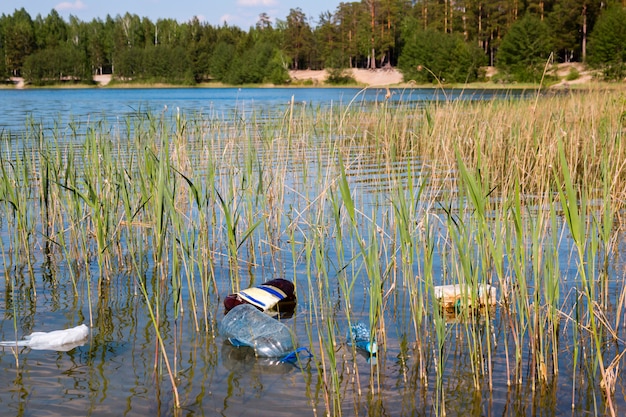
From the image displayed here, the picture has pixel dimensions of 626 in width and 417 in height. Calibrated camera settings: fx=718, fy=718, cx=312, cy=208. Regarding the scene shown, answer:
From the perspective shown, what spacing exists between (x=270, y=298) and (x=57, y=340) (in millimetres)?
1092

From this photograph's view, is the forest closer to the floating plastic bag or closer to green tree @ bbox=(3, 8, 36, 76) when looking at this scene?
green tree @ bbox=(3, 8, 36, 76)

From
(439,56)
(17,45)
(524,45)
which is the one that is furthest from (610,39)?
(17,45)

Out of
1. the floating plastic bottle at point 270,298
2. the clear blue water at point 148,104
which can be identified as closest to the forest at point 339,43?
the clear blue water at point 148,104

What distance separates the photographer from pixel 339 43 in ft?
266

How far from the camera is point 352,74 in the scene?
7031 cm

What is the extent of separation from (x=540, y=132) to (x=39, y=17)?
10704cm

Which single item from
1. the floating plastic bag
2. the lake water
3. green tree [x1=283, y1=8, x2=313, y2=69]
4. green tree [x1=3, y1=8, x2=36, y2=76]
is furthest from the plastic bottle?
green tree [x1=3, y1=8, x2=36, y2=76]

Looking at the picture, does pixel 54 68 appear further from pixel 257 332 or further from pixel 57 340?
pixel 257 332

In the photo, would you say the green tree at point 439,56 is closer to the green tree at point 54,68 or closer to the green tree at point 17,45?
the green tree at point 54,68

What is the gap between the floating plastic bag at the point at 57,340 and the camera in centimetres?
337

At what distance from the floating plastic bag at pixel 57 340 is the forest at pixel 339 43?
4056 centimetres

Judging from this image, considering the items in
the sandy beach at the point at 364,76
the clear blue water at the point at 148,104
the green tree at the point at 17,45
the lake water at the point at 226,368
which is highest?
the green tree at the point at 17,45

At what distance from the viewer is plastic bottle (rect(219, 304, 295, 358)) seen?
3.34m

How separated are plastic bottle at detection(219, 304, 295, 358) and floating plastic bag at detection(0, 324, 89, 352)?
0.67 meters
